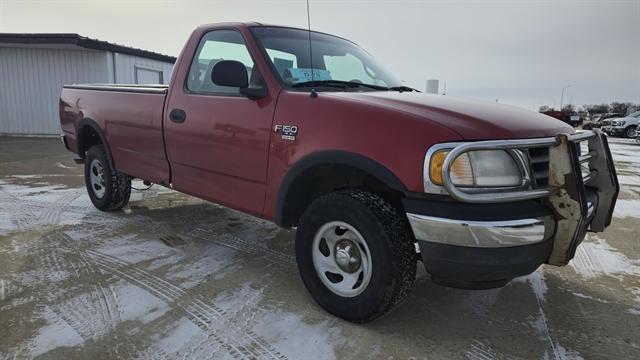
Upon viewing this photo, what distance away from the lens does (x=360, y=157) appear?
Answer: 2.63 m

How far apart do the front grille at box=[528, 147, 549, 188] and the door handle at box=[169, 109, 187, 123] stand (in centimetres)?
270

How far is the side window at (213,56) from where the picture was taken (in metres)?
3.63

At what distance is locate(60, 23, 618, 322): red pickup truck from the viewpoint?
2371 mm

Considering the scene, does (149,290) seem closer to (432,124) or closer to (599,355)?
(432,124)

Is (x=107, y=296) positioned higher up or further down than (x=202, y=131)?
further down

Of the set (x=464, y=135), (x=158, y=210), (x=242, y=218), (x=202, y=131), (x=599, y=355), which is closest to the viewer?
(x=464, y=135)

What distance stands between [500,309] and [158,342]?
7.42 ft

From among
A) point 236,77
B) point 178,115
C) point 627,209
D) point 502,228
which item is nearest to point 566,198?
point 502,228

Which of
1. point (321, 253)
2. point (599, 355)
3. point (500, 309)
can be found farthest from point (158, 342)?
point (599, 355)

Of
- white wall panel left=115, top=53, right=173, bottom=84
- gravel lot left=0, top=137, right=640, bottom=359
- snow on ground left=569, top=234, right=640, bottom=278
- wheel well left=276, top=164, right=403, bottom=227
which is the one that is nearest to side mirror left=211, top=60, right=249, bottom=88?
wheel well left=276, top=164, right=403, bottom=227

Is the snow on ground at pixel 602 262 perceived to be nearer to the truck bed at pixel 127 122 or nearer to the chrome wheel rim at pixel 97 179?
the truck bed at pixel 127 122

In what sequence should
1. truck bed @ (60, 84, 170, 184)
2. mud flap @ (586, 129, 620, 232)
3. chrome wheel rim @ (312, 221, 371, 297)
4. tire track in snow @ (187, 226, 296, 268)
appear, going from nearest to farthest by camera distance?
1. chrome wheel rim @ (312, 221, 371, 297)
2. mud flap @ (586, 129, 620, 232)
3. tire track in snow @ (187, 226, 296, 268)
4. truck bed @ (60, 84, 170, 184)

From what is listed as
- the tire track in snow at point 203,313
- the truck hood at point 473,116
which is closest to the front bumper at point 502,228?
the truck hood at point 473,116

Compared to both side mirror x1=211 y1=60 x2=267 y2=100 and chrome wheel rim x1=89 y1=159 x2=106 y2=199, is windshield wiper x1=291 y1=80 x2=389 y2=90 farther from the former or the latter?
chrome wheel rim x1=89 y1=159 x2=106 y2=199
